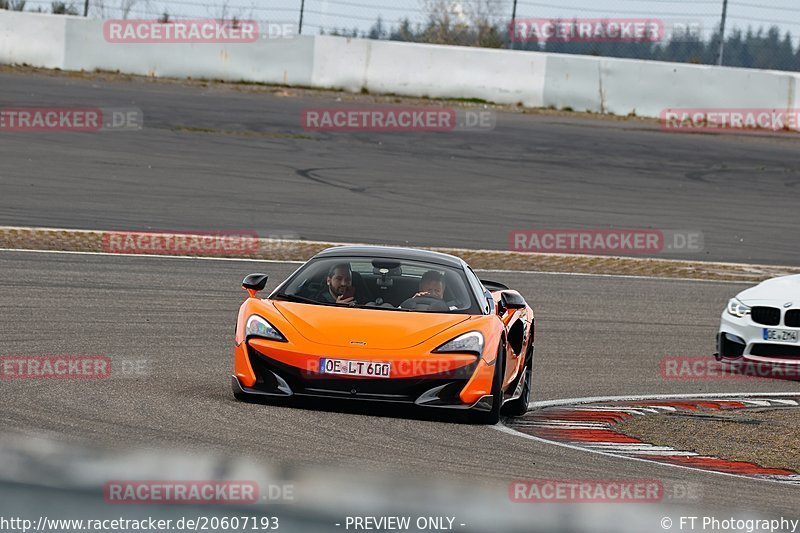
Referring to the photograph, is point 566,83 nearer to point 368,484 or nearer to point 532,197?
point 532,197

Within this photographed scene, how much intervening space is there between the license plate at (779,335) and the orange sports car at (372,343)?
4.36 metres

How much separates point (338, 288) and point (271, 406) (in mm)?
1221

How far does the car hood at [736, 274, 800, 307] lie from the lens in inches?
529

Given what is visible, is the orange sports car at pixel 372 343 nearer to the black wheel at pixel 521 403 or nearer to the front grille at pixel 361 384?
the front grille at pixel 361 384

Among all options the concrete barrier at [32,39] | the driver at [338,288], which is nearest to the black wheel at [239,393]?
the driver at [338,288]

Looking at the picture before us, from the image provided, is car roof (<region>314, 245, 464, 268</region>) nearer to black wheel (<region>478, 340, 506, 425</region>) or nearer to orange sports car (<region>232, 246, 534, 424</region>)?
orange sports car (<region>232, 246, 534, 424</region>)

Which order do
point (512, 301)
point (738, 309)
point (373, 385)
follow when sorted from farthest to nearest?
point (738, 309) < point (512, 301) < point (373, 385)

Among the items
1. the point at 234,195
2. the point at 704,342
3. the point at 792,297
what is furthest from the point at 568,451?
the point at 234,195

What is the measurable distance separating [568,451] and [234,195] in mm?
13902

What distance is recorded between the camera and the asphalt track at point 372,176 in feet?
65.8

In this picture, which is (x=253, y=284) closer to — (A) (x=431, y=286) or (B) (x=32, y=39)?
(A) (x=431, y=286)

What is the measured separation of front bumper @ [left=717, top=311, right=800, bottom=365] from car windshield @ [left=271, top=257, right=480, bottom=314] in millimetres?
4447

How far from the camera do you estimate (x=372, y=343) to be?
8672 mm

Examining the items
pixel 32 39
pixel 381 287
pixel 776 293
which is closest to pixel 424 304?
pixel 381 287
